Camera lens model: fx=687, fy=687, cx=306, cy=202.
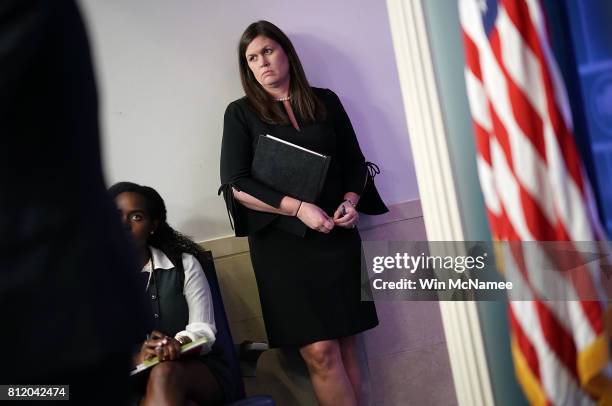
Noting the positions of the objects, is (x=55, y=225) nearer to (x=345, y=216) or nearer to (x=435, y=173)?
(x=435, y=173)

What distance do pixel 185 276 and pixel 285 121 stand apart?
2.77ft

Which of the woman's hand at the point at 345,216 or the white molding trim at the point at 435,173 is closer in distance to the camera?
the white molding trim at the point at 435,173

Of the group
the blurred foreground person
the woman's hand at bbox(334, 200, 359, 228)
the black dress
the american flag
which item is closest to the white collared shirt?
the black dress

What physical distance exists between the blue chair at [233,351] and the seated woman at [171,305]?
0.25 ft

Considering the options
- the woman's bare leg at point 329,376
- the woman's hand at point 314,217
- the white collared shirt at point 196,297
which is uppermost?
the woman's hand at point 314,217

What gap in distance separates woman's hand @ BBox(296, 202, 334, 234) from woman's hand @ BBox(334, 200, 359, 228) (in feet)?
0.22

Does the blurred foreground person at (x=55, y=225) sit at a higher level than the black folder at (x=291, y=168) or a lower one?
lower

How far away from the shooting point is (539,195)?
1450 mm

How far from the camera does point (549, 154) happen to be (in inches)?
57.3

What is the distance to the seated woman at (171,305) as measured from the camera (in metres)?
2.50

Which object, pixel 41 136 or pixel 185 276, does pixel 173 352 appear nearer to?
pixel 185 276

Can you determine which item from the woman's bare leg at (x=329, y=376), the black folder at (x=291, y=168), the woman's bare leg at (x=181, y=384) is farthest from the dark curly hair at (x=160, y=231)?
the woman's bare leg at (x=329, y=376)

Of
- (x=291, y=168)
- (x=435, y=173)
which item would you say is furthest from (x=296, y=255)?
(x=435, y=173)

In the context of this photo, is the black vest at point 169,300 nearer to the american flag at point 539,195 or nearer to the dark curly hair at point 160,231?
the dark curly hair at point 160,231
